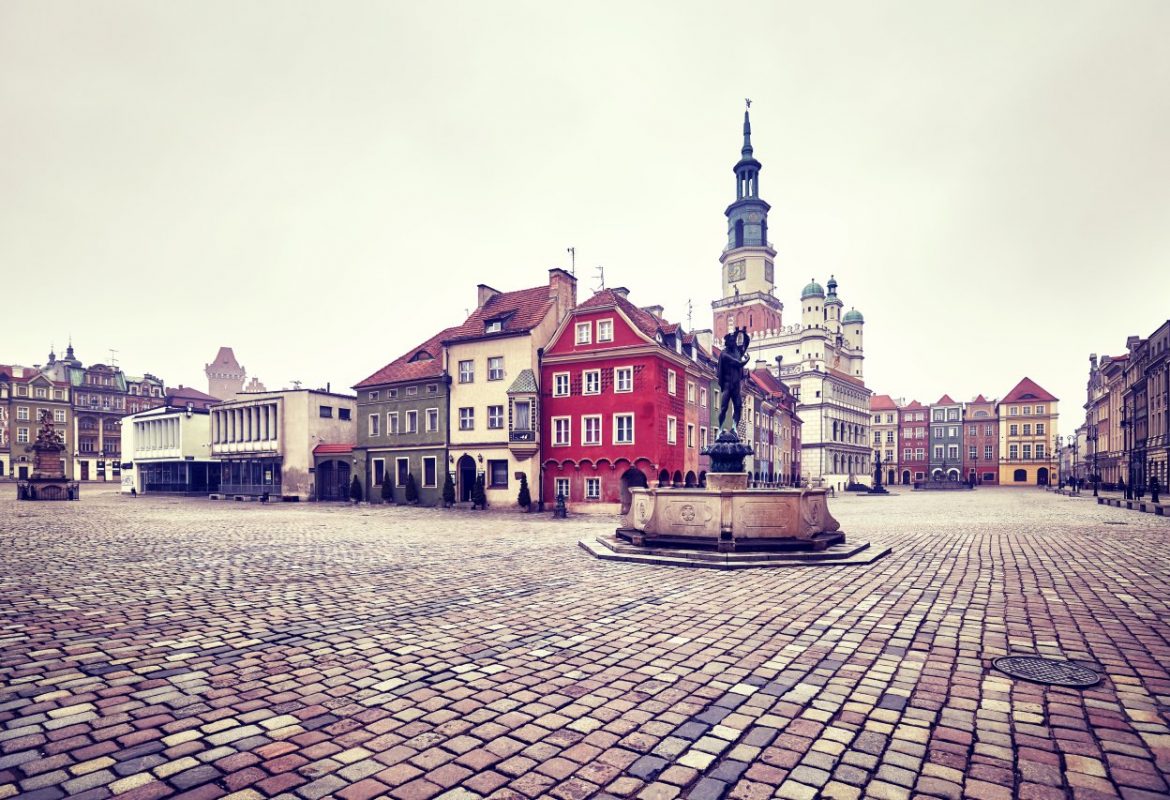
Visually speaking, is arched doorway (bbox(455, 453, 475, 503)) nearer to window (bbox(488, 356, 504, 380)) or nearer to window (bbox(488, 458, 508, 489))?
window (bbox(488, 458, 508, 489))

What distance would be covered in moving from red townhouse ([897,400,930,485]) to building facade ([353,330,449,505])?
103 metres

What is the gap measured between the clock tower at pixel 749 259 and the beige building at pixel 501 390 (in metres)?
67.4

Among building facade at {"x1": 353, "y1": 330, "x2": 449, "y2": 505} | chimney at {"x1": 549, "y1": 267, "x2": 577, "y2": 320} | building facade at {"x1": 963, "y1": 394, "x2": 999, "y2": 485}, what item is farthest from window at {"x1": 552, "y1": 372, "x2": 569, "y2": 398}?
building facade at {"x1": 963, "y1": 394, "x2": 999, "y2": 485}

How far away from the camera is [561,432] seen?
1361 inches

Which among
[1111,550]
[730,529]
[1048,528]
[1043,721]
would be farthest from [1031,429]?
[1043,721]

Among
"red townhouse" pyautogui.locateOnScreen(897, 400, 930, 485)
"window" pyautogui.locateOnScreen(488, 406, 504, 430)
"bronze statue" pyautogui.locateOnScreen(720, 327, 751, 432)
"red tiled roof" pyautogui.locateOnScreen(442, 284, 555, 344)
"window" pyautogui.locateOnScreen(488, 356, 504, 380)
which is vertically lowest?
"red townhouse" pyautogui.locateOnScreen(897, 400, 930, 485)

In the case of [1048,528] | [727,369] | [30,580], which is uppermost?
[727,369]

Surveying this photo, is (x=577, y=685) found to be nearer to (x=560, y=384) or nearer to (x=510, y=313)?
(x=560, y=384)

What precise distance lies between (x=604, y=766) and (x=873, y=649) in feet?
12.7

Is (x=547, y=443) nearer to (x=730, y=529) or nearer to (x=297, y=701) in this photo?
(x=730, y=529)

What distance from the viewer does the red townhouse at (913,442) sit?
376ft

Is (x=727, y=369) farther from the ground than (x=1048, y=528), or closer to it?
farther from the ground

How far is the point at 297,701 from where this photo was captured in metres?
5.15

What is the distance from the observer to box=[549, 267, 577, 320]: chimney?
121 feet
